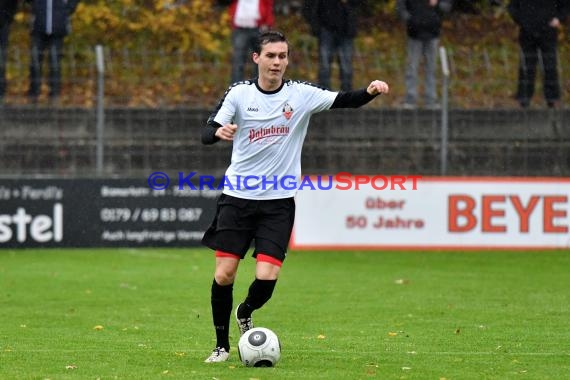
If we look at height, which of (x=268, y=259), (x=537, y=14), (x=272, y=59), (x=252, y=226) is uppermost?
(x=537, y=14)

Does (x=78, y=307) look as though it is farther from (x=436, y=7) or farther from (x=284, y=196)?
(x=436, y=7)

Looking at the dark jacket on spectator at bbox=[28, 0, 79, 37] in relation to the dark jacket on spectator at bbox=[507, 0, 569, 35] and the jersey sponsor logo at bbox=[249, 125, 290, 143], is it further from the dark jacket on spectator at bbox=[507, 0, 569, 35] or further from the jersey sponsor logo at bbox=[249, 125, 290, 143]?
the jersey sponsor logo at bbox=[249, 125, 290, 143]

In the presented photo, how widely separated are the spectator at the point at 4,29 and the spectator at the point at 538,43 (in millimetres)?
7429

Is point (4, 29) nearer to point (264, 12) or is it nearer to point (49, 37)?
Result: point (49, 37)

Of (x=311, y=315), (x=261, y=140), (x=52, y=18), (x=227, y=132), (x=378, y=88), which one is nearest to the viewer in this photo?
(x=227, y=132)

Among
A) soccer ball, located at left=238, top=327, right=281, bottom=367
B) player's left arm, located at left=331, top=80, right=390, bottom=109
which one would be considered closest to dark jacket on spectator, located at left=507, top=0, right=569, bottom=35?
player's left arm, located at left=331, top=80, right=390, bottom=109

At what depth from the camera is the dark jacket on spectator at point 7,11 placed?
18.8 m

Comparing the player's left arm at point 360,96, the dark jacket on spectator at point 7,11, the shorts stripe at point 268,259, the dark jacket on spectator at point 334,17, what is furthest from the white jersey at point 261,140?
the dark jacket on spectator at point 7,11

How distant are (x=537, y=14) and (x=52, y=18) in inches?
280

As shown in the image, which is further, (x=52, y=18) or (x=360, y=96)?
(x=52, y=18)

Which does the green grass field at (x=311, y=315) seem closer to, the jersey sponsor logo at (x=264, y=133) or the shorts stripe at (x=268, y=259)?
the shorts stripe at (x=268, y=259)

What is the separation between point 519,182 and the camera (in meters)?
18.5

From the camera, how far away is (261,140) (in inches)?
353

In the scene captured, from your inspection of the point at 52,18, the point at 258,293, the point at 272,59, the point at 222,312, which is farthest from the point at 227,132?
the point at 52,18
